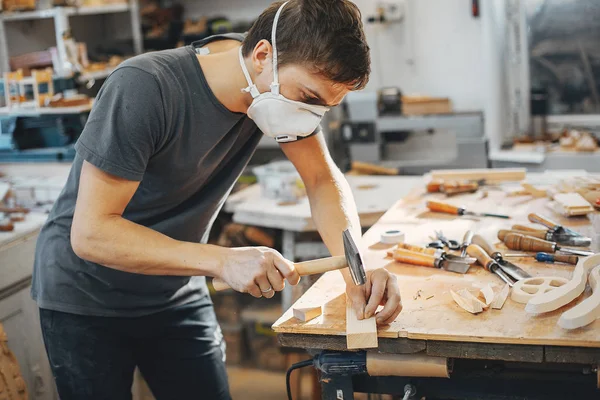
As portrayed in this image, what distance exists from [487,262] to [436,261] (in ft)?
0.44

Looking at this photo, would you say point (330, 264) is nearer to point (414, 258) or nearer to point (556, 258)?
point (414, 258)

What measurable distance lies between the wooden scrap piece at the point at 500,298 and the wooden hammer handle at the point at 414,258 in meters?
0.25

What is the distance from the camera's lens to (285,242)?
322 centimetres

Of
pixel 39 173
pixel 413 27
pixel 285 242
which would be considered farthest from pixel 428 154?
pixel 39 173

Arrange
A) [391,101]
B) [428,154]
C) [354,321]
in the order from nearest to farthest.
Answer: [354,321], [391,101], [428,154]

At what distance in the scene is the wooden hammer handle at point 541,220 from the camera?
211 centimetres

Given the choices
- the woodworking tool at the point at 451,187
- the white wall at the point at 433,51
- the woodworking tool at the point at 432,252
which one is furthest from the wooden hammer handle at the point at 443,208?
the white wall at the point at 433,51

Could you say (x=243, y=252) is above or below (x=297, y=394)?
above

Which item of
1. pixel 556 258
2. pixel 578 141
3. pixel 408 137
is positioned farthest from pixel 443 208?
pixel 408 137

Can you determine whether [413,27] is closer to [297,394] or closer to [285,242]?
[285,242]

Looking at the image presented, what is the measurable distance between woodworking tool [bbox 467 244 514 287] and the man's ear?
0.76m

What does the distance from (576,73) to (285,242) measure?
2.26m

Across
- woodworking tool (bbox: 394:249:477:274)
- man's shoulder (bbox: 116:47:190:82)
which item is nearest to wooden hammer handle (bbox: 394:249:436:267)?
woodworking tool (bbox: 394:249:477:274)

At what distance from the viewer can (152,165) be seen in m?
1.75
